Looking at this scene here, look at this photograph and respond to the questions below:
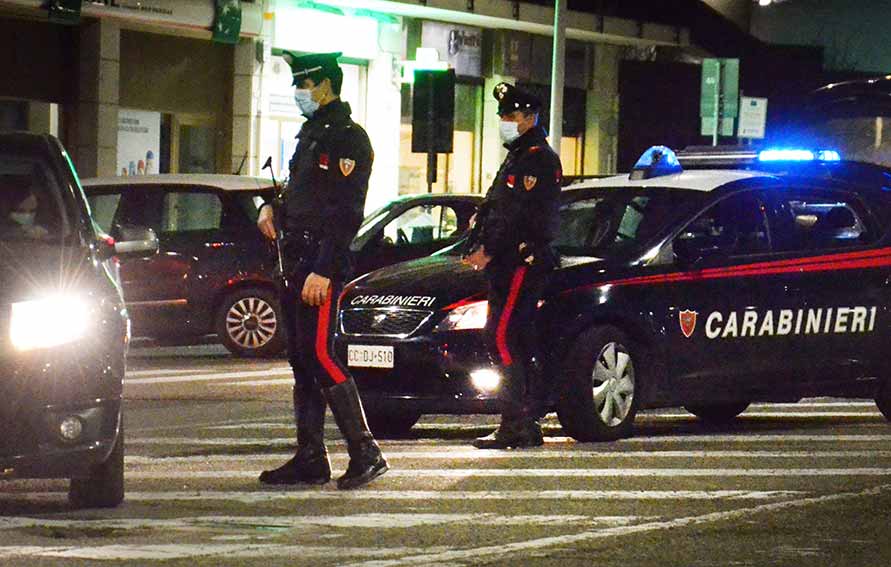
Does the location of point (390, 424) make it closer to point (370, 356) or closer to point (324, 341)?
point (370, 356)

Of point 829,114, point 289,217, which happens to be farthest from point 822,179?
point 829,114

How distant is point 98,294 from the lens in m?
8.49

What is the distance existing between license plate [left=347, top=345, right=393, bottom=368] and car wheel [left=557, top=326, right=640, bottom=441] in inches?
38.1

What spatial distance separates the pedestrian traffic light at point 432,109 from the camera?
2298 cm

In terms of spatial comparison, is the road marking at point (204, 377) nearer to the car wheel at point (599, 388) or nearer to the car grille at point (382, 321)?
the car grille at point (382, 321)

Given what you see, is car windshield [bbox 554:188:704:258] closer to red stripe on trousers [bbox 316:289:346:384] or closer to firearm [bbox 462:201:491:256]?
firearm [bbox 462:201:491:256]

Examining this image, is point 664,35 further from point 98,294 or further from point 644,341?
point 98,294

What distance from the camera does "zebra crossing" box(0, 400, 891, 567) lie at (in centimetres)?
780

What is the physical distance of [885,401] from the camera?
1293 cm

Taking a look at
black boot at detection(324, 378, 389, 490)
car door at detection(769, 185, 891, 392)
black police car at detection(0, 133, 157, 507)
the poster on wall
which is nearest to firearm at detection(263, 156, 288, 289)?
black boot at detection(324, 378, 389, 490)

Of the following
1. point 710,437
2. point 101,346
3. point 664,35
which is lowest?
point 710,437

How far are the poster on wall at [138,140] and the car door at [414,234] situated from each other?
31.3ft

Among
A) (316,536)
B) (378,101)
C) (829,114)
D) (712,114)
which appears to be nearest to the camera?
(316,536)

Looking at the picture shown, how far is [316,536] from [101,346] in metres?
1.17
